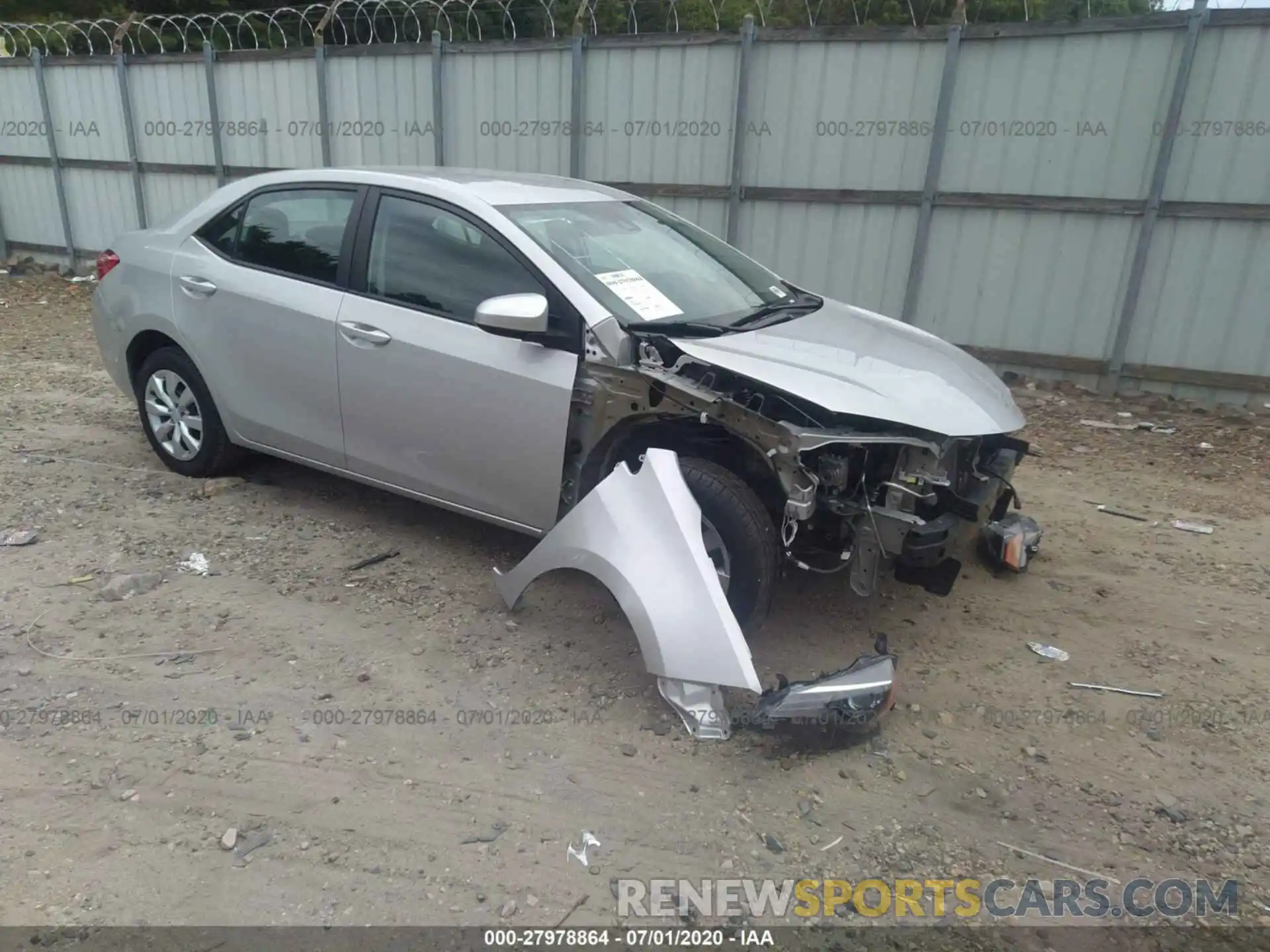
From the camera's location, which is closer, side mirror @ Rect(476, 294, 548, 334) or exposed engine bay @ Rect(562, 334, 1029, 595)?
exposed engine bay @ Rect(562, 334, 1029, 595)

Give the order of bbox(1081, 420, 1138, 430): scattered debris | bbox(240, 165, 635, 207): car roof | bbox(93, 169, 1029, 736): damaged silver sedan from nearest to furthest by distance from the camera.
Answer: bbox(93, 169, 1029, 736): damaged silver sedan → bbox(240, 165, 635, 207): car roof → bbox(1081, 420, 1138, 430): scattered debris

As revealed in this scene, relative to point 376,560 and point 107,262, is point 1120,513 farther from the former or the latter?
point 107,262

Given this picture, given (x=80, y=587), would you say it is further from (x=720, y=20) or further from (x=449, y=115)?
(x=720, y=20)

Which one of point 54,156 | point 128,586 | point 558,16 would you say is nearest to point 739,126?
point 558,16

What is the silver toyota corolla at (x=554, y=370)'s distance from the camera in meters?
3.20

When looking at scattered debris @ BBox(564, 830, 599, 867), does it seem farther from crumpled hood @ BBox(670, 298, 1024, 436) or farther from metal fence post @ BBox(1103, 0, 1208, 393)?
metal fence post @ BBox(1103, 0, 1208, 393)

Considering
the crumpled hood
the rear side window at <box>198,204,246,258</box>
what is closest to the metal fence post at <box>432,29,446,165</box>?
the rear side window at <box>198,204,246,258</box>

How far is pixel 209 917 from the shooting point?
2242 millimetres

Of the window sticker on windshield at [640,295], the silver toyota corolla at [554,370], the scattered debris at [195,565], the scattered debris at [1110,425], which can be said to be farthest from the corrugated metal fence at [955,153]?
the scattered debris at [195,565]

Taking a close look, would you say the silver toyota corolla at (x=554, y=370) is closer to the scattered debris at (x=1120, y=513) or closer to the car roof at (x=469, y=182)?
the car roof at (x=469, y=182)

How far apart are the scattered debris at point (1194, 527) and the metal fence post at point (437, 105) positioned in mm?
7522

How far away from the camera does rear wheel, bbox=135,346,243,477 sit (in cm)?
473

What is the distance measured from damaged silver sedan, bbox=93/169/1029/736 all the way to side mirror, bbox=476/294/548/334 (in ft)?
0.04

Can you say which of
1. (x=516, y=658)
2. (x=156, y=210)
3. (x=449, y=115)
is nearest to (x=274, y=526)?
(x=516, y=658)
